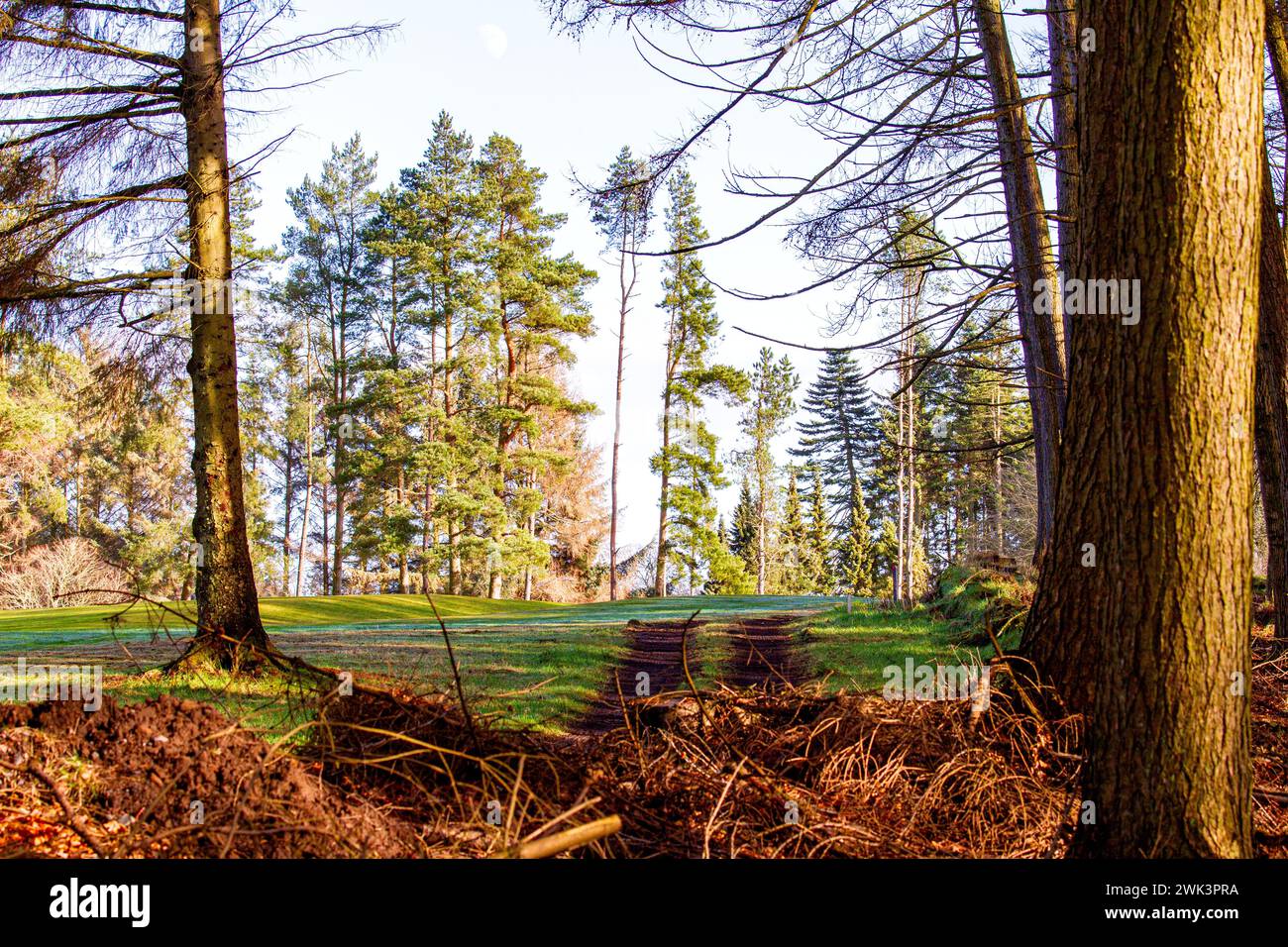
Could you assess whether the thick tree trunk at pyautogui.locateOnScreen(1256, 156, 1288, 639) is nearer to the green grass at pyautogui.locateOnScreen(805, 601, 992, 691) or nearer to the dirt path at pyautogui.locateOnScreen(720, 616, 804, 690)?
the green grass at pyautogui.locateOnScreen(805, 601, 992, 691)

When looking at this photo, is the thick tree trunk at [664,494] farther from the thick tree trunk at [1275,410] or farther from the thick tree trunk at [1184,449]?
the thick tree trunk at [1184,449]

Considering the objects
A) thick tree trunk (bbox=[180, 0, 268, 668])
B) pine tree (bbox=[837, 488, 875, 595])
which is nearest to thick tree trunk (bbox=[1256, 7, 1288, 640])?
thick tree trunk (bbox=[180, 0, 268, 668])

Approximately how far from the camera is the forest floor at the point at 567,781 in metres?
3.08

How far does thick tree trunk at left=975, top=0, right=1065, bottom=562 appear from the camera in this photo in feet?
28.2

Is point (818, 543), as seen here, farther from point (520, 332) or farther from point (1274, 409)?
point (1274, 409)

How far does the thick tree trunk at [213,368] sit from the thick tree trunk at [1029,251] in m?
7.37

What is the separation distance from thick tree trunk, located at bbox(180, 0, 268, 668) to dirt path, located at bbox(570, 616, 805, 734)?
10.7ft

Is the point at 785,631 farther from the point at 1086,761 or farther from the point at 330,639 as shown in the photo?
the point at 1086,761

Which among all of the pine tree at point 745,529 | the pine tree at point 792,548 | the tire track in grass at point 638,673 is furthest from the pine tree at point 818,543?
the tire track in grass at point 638,673

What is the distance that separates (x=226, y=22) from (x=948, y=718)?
9.49m

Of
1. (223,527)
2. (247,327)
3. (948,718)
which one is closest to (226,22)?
(223,527)

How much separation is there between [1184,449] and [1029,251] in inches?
269

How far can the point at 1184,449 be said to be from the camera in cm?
316
